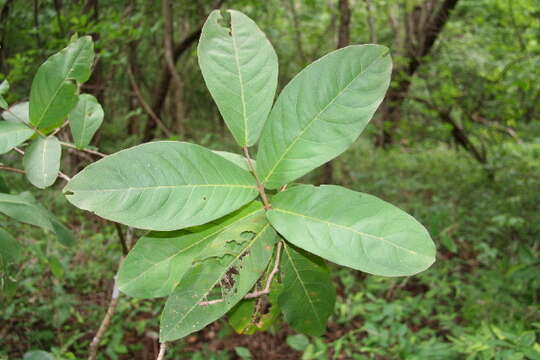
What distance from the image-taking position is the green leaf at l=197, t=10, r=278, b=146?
0.59m

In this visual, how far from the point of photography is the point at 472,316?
2.56 m

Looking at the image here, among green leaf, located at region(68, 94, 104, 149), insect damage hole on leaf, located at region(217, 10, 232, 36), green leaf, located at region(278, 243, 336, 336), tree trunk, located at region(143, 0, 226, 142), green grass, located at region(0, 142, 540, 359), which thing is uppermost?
insect damage hole on leaf, located at region(217, 10, 232, 36)

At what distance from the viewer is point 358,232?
509mm

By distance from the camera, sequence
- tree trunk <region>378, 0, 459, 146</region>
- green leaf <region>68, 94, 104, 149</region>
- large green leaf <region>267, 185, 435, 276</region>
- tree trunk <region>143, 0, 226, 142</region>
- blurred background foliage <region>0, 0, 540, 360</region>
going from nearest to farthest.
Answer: large green leaf <region>267, 185, 435, 276</region>, green leaf <region>68, 94, 104, 149</region>, blurred background foliage <region>0, 0, 540, 360</region>, tree trunk <region>143, 0, 226, 142</region>, tree trunk <region>378, 0, 459, 146</region>

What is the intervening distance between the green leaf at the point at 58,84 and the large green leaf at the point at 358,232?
42 centimetres

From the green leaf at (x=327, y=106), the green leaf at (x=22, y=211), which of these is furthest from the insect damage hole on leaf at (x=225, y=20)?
the green leaf at (x=22, y=211)

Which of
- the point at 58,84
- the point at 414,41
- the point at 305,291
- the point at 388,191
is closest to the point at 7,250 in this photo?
the point at 58,84

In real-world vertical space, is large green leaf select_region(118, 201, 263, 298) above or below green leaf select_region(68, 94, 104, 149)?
below

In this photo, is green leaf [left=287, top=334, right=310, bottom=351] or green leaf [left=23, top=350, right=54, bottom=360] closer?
green leaf [left=23, top=350, right=54, bottom=360]

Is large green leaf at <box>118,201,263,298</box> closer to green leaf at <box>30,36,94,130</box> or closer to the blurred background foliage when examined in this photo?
green leaf at <box>30,36,94,130</box>

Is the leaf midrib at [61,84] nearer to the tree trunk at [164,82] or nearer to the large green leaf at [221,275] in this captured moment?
the large green leaf at [221,275]

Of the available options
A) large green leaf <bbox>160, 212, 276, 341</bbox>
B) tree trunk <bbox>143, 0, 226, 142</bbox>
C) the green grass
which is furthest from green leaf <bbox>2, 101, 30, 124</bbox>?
tree trunk <bbox>143, 0, 226, 142</bbox>

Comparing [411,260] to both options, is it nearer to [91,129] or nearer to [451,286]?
[91,129]

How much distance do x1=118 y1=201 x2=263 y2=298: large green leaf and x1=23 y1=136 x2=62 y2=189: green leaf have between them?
195 mm
